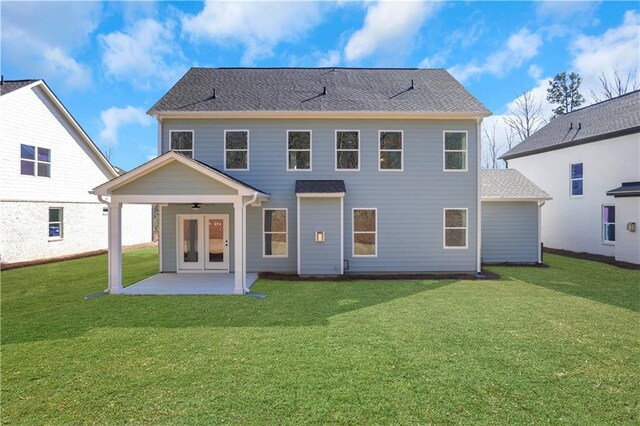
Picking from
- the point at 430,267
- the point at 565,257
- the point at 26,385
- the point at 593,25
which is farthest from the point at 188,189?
the point at 593,25

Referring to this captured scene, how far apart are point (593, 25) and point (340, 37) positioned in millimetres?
13145

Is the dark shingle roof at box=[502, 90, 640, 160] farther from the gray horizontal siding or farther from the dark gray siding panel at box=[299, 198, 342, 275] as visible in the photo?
the dark gray siding panel at box=[299, 198, 342, 275]

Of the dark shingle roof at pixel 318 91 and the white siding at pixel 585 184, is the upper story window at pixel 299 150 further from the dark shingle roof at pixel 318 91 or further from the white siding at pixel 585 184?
the white siding at pixel 585 184

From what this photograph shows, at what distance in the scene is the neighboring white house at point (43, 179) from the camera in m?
12.7

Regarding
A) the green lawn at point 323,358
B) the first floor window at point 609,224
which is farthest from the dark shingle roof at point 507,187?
the green lawn at point 323,358

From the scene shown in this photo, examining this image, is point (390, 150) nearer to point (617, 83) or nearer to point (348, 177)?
point (348, 177)

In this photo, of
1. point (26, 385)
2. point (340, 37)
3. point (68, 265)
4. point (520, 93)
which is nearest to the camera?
point (26, 385)

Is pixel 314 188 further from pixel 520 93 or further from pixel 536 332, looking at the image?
pixel 520 93

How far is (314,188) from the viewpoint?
10531 mm

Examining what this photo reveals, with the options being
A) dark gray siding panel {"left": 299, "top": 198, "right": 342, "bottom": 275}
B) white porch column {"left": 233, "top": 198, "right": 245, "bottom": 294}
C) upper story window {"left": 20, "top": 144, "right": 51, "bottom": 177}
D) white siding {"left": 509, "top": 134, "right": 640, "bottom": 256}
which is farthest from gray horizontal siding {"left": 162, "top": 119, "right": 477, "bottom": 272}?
white siding {"left": 509, "top": 134, "right": 640, "bottom": 256}

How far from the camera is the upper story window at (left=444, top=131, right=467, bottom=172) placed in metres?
11.3

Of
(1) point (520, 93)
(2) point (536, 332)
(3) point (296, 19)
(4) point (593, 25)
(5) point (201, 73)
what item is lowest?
(2) point (536, 332)

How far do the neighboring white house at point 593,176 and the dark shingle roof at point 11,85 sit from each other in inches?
988

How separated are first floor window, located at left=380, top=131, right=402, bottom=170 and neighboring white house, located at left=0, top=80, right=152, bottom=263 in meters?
14.4
